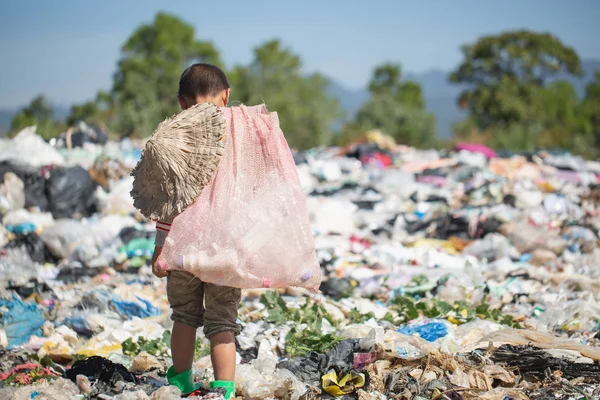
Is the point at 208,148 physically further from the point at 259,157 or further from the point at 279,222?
the point at 279,222

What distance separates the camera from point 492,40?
117 feet

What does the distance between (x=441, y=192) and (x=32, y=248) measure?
4.73m

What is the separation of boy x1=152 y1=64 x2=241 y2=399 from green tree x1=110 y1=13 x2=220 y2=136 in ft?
88.2

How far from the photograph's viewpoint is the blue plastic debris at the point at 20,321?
3.92m

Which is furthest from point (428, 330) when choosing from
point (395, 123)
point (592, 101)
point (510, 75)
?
point (592, 101)

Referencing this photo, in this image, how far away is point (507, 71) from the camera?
35.8 m

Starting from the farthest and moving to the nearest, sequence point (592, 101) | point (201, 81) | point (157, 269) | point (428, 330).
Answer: point (592, 101)
point (428, 330)
point (201, 81)
point (157, 269)

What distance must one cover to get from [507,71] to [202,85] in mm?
35546

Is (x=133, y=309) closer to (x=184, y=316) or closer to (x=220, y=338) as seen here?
(x=184, y=316)

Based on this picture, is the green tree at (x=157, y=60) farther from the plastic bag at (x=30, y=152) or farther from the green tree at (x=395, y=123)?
the plastic bag at (x=30, y=152)

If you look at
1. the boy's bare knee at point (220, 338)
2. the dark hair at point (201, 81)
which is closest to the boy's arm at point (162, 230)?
the boy's bare knee at point (220, 338)

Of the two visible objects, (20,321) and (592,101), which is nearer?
(20,321)

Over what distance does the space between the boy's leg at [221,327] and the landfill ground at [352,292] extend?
0.40ft

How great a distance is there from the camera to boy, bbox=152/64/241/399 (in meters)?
2.62
